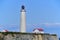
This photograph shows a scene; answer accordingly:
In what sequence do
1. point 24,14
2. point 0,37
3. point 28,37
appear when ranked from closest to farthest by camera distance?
point 0,37
point 28,37
point 24,14

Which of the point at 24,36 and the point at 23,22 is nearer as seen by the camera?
the point at 24,36

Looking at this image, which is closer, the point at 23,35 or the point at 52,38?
the point at 23,35

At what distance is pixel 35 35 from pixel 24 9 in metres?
12.9

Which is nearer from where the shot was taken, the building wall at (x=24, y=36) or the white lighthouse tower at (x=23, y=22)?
the building wall at (x=24, y=36)

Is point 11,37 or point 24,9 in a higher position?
point 24,9

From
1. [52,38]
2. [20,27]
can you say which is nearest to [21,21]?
[20,27]

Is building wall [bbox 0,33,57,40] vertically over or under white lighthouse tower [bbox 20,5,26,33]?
under

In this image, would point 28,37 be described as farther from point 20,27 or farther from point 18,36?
point 20,27

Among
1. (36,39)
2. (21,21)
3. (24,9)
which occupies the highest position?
(24,9)

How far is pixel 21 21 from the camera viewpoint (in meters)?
21.2

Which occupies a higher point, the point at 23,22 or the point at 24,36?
the point at 23,22

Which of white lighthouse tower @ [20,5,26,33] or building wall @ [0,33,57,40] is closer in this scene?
building wall @ [0,33,57,40]

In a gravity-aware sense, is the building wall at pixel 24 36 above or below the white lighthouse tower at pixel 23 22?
below

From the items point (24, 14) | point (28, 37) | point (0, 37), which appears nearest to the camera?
point (0, 37)
